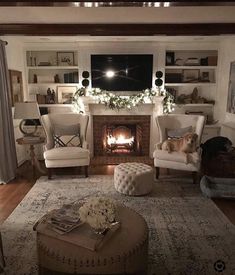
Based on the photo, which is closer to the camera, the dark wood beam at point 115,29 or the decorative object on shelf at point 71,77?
the dark wood beam at point 115,29

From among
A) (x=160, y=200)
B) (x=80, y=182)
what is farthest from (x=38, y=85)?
(x=160, y=200)

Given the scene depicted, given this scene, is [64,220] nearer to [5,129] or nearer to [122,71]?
[5,129]

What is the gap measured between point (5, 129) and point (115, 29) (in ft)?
7.41

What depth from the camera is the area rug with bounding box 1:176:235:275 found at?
2201 mm

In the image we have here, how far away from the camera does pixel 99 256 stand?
170 centimetres

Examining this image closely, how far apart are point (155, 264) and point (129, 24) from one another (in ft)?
9.80

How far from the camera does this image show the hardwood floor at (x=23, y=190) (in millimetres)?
3184

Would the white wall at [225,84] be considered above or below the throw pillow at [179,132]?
above

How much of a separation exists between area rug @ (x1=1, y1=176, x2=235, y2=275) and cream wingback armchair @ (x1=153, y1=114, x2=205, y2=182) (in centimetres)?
29

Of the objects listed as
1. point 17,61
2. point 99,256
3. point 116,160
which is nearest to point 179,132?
point 116,160

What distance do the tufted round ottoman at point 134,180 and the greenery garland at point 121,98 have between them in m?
1.94

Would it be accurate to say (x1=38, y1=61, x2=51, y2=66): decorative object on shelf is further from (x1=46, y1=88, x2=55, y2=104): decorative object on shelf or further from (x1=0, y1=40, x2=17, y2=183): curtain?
(x1=0, y1=40, x2=17, y2=183): curtain

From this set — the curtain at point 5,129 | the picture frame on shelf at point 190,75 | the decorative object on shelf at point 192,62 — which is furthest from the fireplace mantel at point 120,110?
the curtain at point 5,129

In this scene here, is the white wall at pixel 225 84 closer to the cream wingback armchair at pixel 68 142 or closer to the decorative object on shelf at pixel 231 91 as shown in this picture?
the decorative object on shelf at pixel 231 91
